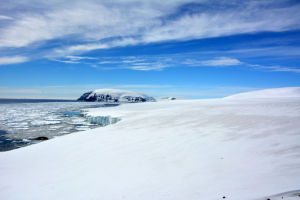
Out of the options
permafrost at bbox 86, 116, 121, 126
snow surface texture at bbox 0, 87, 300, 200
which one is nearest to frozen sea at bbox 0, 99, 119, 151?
permafrost at bbox 86, 116, 121, 126

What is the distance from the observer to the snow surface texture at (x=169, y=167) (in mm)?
3859

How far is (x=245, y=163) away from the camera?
484cm

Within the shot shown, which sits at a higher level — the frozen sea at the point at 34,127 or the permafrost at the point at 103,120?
the permafrost at the point at 103,120

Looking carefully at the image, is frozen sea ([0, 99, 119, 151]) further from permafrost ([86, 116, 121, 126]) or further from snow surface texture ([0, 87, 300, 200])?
snow surface texture ([0, 87, 300, 200])

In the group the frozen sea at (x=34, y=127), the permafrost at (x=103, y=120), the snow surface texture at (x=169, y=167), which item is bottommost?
the frozen sea at (x=34, y=127)

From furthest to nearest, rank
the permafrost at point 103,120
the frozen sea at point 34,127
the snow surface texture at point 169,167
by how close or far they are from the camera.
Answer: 1. the permafrost at point 103,120
2. the frozen sea at point 34,127
3. the snow surface texture at point 169,167

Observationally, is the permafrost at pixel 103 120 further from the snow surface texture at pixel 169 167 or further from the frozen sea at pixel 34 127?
the snow surface texture at pixel 169 167

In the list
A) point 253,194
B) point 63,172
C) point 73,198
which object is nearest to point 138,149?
point 63,172

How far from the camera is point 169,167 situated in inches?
202

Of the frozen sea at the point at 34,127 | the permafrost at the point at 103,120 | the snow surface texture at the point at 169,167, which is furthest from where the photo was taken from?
the permafrost at the point at 103,120

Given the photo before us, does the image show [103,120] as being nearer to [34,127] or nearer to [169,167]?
[34,127]

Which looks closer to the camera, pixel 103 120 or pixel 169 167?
pixel 169 167

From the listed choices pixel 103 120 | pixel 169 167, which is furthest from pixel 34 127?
pixel 169 167

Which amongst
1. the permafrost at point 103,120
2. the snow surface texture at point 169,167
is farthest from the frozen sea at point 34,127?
the snow surface texture at point 169,167
